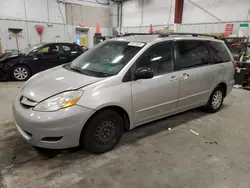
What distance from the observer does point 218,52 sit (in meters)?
3.41

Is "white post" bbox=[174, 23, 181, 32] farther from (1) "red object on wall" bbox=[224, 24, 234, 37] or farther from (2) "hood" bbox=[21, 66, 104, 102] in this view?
(2) "hood" bbox=[21, 66, 104, 102]

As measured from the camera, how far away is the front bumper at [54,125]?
1.92 metres

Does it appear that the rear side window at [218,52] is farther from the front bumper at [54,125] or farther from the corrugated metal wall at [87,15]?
the corrugated metal wall at [87,15]

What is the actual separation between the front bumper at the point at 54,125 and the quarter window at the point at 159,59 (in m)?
0.95

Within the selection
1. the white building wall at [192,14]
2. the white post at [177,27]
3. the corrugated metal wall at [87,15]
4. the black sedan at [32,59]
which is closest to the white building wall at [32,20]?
the corrugated metal wall at [87,15]

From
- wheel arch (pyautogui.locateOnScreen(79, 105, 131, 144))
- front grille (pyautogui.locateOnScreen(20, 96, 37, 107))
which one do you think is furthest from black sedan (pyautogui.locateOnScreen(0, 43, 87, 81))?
wheel arch (pyautogui.locateOnScreen(79, 105, 131, 144))

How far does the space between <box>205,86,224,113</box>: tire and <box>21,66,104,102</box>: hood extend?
2.30 meters

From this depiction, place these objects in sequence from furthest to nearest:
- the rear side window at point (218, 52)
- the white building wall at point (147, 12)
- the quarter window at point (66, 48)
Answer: the white building wall at point (147, 12)
the quarter window at point (66, 48)
the rear side window at point (218, 52)

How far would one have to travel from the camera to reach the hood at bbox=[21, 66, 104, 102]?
2.10 meters

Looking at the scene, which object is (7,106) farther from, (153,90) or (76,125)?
(153,90)

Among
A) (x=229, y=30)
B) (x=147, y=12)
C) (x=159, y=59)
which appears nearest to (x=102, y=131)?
(x=159, y=59)

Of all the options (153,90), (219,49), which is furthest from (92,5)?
(153,90)

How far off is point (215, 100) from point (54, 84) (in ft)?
9.36

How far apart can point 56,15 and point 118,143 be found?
912 cm
